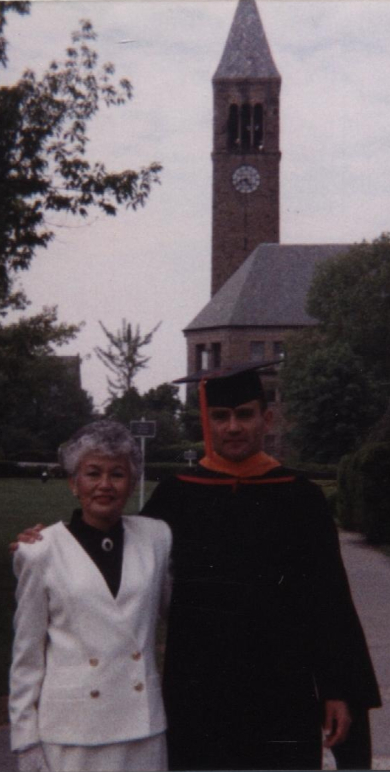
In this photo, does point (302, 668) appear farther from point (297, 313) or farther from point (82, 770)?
point (297, 313)

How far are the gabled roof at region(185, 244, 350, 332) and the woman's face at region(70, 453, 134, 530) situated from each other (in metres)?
30.0

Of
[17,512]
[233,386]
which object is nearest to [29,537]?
[233,386]

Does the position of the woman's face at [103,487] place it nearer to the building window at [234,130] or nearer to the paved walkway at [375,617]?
the paved walkway at [375,617]

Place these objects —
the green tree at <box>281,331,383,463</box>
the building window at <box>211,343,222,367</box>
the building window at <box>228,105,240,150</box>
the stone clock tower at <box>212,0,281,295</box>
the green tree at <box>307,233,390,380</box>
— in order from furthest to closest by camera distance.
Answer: the stone clock tower at <box>212,0,281,295</box>, the building window at <box>228,105,240,150</box>, the green tree at <box>307,233,390,380</box>, the green tree at <box>281,331,383,463</box>, the building window at <box>211,343,222,367</box>

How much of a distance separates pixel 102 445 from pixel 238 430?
0.45 meters

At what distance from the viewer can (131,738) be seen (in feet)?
11.2

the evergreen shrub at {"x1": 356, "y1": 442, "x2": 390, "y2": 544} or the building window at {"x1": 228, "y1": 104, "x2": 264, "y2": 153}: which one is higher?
the building window at {"x1": 228, "y1": 104, "x2": 264, "y2": 153}

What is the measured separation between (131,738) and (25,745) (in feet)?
0.91

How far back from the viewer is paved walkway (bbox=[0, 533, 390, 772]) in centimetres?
606

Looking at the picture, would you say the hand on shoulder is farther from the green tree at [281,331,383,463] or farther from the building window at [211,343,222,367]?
the green tree at [281,331,383,463]

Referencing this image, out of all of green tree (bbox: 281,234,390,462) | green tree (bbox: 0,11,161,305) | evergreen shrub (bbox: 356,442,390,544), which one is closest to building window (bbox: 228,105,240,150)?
green tree (bbox: 281,234,390,462)

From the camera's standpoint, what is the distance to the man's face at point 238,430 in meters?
3.74

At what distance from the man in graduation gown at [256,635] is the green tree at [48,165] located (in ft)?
24.0

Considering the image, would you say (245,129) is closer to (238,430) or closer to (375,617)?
(375,617)
